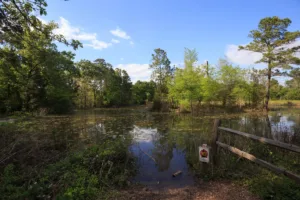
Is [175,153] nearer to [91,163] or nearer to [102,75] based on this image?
[91,163]

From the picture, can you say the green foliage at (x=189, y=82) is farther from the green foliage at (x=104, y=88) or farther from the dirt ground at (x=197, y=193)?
the green foliage at (x=104, y=88)

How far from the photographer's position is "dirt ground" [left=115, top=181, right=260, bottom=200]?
2918mm

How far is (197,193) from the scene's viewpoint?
3.09 m

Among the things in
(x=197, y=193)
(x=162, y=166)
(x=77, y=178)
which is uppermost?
(x=77, y=178)

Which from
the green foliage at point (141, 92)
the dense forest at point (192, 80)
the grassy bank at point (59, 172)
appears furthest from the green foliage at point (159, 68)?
the grassy bank at point (59, 172)

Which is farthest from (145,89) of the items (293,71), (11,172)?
(11,172)

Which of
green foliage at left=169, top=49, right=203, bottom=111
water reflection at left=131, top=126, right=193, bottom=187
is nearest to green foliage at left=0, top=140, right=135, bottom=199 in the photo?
water reflection at left=131, top=126, right=193, bottom=187

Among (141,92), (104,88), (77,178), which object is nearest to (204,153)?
(77,178)

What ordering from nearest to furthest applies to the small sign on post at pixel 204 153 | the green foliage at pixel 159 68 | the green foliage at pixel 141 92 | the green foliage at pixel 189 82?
the small sign on post at pixel 204 153 < the green foliage at pixel 189 82 < the green foliage at pixel 159 68 < the green foliage at pixel 141 92

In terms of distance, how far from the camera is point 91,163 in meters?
3.91

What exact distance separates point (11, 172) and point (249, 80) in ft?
82.2

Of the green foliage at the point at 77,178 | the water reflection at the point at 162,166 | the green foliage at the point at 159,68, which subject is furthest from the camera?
the green foliage at the point at 159,68

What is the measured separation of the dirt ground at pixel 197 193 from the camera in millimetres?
2918

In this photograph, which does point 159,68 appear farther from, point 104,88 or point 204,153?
point 204,153
